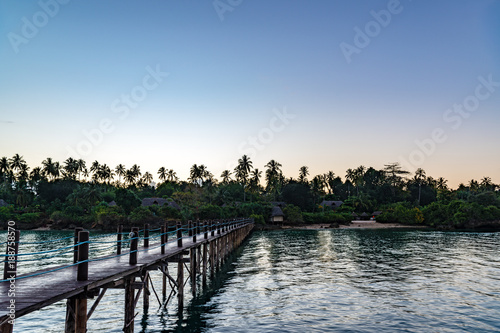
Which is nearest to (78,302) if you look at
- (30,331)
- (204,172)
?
(30,331)

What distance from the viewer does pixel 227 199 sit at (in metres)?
105

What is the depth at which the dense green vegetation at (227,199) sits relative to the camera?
8912 cm

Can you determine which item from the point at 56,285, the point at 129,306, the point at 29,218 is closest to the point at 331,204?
the point at 29,218

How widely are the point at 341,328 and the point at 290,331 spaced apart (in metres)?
2.26

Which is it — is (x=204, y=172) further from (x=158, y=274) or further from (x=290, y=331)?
(x=290, y=331)

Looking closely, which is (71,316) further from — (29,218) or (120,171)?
(120,171)

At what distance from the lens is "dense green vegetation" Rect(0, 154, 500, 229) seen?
89.1 meters

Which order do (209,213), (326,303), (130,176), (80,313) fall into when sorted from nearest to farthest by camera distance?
(80,313) < (326,303) < (209,213) < (130,176)

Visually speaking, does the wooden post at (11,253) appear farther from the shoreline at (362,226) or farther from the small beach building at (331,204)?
the small beach building at (331,204)

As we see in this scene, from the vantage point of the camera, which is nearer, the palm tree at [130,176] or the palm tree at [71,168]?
the palm tree at [71,168]

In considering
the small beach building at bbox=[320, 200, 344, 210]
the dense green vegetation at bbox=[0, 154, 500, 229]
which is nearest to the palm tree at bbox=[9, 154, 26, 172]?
the dense green vegetation at bbox=[0, 154, 500, 229]

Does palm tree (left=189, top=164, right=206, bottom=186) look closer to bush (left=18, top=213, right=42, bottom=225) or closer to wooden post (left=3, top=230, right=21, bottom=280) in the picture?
bush (left=18, top=213, right=42, bottom=225)

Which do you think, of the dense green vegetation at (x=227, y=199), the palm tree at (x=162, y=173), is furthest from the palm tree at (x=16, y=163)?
the palm tree at (x=162, y=173)

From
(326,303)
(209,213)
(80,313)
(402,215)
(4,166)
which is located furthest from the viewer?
(4,166)
